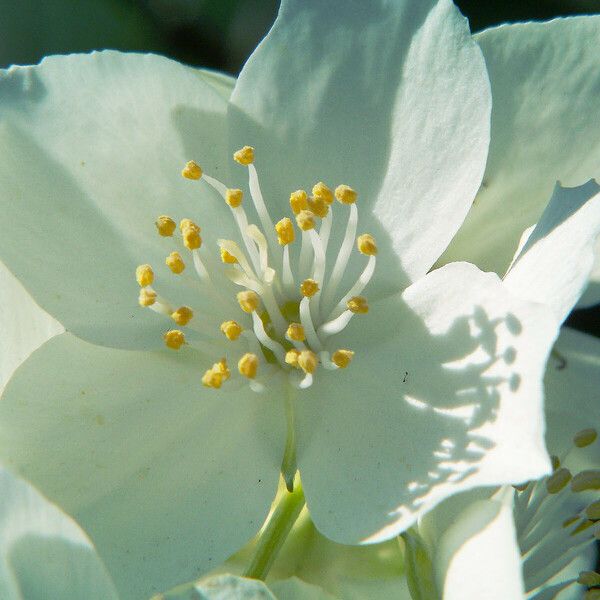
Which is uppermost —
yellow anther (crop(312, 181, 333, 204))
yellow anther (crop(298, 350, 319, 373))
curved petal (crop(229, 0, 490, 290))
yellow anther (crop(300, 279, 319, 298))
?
curved petal (crop(229, 0, 490, 290))

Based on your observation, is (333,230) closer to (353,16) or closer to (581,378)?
(353,16)

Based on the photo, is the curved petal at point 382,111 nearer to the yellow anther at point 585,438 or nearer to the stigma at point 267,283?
the stigma at point 267,283

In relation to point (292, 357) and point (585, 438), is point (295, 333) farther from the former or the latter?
point (585, 438)

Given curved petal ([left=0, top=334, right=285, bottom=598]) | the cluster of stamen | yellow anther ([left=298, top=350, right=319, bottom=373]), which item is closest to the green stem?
curved petal ([left=0, top=334, right=285, bottom=598])

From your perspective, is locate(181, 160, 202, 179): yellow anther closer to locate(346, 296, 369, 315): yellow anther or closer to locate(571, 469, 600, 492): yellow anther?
locate(346, 296, 369, 315): yellow anther

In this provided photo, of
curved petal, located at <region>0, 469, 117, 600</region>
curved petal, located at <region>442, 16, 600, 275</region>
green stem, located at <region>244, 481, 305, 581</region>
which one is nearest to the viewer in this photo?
curved petal, located at <region>0, 469, 117, 600</region>
